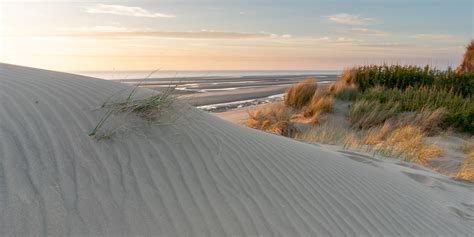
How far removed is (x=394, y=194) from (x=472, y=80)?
1252cm

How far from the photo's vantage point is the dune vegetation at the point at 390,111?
28.2 feet

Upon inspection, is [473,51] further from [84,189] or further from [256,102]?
[84,189]

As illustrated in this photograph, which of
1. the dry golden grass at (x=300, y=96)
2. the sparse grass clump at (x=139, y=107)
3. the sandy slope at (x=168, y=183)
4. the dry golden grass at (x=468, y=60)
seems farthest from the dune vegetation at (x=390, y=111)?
the dry golden grass at (x=468, y=60)

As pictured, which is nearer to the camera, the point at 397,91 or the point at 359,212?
the point at 359,212

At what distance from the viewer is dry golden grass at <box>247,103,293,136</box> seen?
35.7 ft

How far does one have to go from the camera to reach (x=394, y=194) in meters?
4.38

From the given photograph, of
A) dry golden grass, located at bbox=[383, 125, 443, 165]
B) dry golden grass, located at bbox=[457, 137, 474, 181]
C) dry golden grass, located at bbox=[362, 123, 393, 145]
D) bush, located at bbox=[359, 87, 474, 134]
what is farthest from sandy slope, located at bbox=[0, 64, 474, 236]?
bush, located at bbox=[359, 87, 474, 134]

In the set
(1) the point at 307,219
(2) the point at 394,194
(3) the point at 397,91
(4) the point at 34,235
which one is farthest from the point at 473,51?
(4) the point at 34,235

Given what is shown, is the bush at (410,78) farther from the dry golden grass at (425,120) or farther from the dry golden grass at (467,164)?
the dry golden grass at (467,164)

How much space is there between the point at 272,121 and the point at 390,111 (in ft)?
10.3

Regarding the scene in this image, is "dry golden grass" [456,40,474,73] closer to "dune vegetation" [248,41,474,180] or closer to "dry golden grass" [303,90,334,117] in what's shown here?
"dune vegetation" [248,41,474,180]

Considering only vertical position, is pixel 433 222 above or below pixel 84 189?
below

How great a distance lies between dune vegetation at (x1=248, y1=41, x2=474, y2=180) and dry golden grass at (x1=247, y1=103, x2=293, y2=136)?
2.3 inches

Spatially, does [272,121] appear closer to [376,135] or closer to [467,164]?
[376,135]
